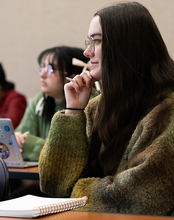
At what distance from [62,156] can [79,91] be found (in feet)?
0.98

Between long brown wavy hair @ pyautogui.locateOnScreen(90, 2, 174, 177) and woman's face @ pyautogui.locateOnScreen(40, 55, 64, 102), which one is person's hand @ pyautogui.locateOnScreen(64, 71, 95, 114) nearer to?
long brown wavy hair @ pyautogui.locateOnScreen(90, 2, 174, 177)

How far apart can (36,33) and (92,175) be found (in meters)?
2.54

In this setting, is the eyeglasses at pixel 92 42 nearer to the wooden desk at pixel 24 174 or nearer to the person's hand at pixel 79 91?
the person's hand at pixel 79 91

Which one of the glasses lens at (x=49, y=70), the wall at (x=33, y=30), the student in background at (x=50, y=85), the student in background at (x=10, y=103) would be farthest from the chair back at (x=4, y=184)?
the wall at (x=33, y=30)

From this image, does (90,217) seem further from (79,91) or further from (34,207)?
(79,91)

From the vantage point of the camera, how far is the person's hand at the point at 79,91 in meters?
1.38

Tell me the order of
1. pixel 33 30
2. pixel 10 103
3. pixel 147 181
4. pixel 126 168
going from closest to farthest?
1. pixel 147 181
2. pixel 126 168
3. pixel 10 103
4. pixel 33 30

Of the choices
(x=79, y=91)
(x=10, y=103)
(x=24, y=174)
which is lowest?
(x=10, y=103)

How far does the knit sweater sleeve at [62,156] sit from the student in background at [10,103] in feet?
5.38

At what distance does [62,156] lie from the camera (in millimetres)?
1287

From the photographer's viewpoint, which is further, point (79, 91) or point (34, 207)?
point (79, 91)

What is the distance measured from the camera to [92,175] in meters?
1.30

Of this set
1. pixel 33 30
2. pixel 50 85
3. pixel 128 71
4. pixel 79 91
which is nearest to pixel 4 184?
pixel 79 91

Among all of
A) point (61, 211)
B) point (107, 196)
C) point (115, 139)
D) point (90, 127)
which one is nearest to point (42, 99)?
point (90, 127)
